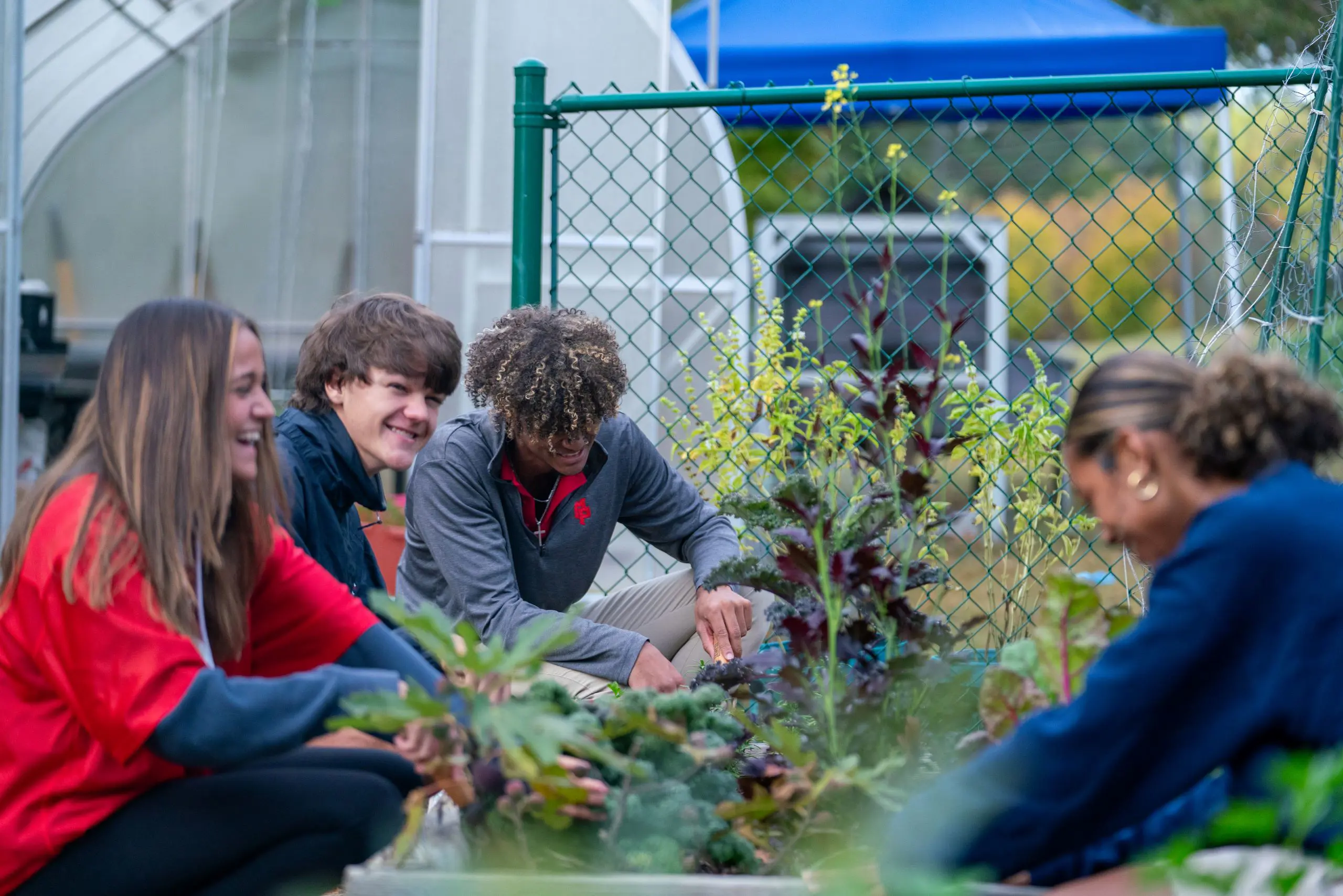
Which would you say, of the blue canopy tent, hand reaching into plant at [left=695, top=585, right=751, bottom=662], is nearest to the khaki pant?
hand reaching into plant at [left=695, top=585, right=751, bottom=662]

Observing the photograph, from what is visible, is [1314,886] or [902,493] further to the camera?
[902,493]

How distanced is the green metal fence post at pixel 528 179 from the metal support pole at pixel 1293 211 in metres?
1.67

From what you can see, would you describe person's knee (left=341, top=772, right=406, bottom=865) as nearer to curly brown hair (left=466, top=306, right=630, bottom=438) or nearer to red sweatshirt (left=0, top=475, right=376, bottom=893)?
red sweatshirt (left=0, top=475, right=376, bottom=893)

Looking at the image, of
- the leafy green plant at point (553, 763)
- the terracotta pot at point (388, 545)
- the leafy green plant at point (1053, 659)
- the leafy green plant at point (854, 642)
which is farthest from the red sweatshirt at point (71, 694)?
the terracotta pot at point (388, 545)

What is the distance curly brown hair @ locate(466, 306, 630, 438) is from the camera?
251cm

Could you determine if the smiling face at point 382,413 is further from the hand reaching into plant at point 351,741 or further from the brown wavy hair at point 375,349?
the hand reaching into plant at point 351,741

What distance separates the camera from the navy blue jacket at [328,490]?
2393 mm

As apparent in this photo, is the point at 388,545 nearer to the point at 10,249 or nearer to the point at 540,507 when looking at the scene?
the point at 540,507

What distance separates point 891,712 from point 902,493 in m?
0.30

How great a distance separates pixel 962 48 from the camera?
587 centimetres

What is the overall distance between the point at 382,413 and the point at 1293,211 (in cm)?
208

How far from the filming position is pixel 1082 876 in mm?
1479

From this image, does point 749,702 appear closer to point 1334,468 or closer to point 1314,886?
point 1314,886

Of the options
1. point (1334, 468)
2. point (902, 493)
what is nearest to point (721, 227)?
point (1334, 468)
